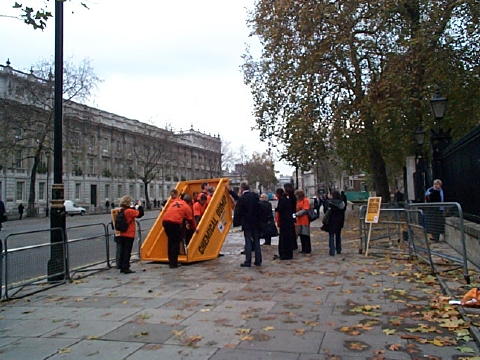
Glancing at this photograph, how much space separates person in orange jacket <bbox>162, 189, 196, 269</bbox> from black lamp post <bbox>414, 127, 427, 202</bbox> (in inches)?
493

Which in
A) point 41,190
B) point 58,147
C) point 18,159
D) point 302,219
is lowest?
point 302,219

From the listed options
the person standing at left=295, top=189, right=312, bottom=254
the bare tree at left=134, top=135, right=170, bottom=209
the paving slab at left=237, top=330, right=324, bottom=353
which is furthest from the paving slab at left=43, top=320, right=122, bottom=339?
the bare tree at left=134, top=135, right=170, bottom=209

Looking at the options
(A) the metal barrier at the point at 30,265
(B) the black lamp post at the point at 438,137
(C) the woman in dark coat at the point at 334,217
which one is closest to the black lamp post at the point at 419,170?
(B) the black lamp post at the point at 438,137

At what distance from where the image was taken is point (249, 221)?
416 inches

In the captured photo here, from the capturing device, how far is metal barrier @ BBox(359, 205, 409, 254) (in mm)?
12057

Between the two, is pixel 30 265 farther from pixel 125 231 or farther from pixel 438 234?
pixel 438 234

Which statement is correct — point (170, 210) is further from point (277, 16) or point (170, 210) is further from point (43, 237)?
point (277, 16)

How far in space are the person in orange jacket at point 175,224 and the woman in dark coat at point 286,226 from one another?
2.25 metres

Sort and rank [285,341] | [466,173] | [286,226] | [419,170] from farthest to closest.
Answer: [419,170] → [286,226] → [466,173] → [285,341]

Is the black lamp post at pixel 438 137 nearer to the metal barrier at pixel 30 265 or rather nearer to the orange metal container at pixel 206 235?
the orange metal container at pixel 206 235

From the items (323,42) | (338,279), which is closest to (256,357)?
(338,279)

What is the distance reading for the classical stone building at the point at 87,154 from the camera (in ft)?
159

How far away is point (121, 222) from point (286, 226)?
157 inches

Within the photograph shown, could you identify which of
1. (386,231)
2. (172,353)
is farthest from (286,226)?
(172,353)
